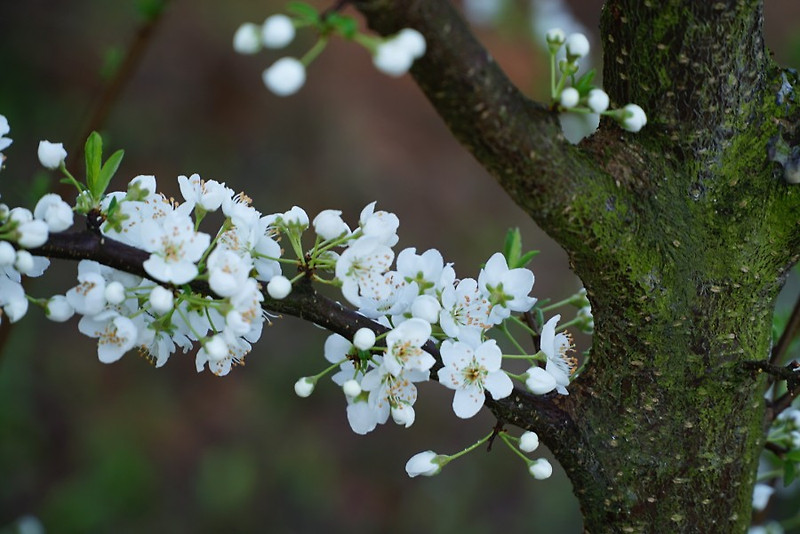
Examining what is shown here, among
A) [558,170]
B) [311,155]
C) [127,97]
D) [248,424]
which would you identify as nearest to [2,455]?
[248,424]

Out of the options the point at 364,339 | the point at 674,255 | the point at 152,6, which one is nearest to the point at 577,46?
the point at 674,255

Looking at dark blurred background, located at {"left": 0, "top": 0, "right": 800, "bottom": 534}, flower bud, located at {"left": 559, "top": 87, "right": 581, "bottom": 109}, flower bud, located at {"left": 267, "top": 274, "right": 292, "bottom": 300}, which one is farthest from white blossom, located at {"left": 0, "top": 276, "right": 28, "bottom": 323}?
dark blurred background, located at {"left": 0, "top": 0, "right": 800, "bottom": 534}

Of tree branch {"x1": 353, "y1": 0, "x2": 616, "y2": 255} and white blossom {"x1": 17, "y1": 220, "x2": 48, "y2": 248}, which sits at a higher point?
white blossom {"x1": 17, "y1": 220, "x2": 48, "y2": 248}

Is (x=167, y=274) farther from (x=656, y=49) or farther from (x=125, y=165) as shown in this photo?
(x=125, y=165)

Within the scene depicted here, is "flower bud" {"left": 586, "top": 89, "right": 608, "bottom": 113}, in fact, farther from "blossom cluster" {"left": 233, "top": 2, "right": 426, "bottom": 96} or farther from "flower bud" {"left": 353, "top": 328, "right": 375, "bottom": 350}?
"flower bud" {"left": 353, "top": 328, "right": 375, "bottom": 350}

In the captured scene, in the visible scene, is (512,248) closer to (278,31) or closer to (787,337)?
(787,337)

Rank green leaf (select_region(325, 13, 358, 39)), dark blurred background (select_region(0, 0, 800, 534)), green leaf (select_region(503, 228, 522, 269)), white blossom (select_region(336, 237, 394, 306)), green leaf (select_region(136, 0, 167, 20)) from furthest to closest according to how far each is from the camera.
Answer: dark blurred background (select_region(0, 0, 800, 534)) < green leaf (select_region(136, 0, 167, 20)) < green leaf (select_region(503, 228, 522, 269)) < white blossom (select_region(336, 237, 394, 306)) < green leaf (select_region(325, 13, 358, 39))
